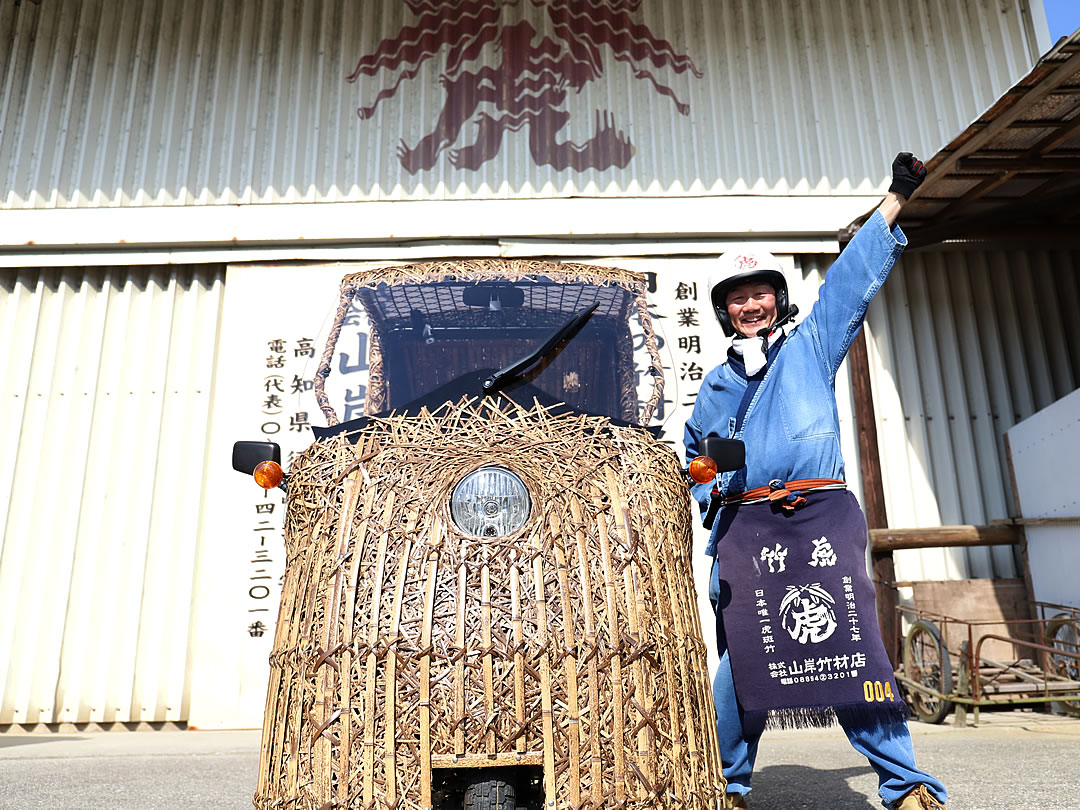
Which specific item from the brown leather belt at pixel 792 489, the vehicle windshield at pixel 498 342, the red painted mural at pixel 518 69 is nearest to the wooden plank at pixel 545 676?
the vehicle windshield at pixel 498 342

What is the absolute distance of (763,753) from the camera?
4.89 metres

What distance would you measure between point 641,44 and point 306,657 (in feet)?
24.8

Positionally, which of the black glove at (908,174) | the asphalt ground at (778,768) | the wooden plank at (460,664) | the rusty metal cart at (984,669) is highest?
the black glove at (908,174)

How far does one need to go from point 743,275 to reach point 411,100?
5.89 metres

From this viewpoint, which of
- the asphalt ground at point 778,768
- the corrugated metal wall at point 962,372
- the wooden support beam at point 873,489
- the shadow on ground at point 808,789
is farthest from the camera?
the corrugated metal wall at point 962,372

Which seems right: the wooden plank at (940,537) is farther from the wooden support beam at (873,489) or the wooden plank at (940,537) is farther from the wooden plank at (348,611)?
the wooden plank at (348,611)

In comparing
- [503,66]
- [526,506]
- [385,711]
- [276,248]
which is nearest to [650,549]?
[526,506]

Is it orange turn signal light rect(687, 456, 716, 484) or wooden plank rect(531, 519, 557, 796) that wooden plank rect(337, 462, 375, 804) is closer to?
wooden plank rect(531, 519, 557, 796)

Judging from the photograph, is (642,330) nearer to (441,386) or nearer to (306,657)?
(441,386)

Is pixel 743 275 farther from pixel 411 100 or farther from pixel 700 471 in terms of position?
pixel 411 100

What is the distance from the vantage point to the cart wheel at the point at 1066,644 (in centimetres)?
Result: 550

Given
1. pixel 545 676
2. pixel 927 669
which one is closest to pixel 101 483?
pixel 545 676

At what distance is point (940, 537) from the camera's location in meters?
6.65

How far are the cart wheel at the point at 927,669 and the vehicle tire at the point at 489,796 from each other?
473 cm
